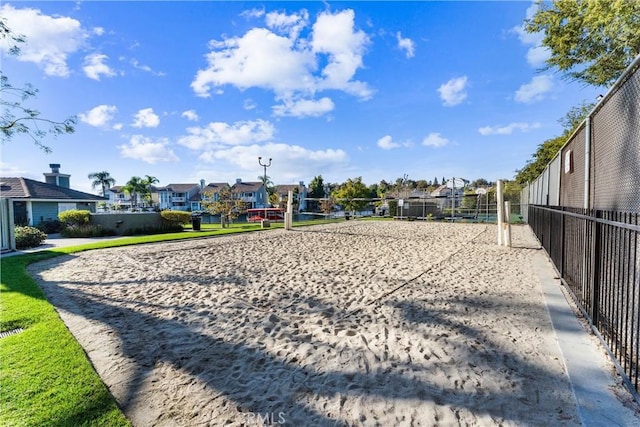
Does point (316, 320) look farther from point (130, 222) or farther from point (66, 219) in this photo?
point (66, 219)

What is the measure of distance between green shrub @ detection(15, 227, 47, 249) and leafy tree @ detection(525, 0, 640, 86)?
1983 cm

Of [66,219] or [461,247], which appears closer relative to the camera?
[461,247]

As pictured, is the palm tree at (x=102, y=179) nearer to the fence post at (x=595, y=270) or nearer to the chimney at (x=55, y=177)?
the chimney at (x=55, y=177)

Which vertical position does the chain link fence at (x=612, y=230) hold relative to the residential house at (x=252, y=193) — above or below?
below

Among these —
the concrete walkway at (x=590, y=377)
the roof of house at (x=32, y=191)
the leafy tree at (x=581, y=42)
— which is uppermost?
the leafy tree at (x=581, y=42)

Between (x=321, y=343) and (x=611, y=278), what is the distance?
9.15 ft

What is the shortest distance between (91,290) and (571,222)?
25.2 feet

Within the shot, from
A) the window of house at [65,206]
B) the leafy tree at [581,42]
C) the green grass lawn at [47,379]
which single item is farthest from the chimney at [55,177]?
the leafy tree at [581,42]

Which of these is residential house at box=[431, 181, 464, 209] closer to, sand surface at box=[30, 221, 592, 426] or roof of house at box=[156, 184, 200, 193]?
sand surface at box=[30, 221, 592, 426]

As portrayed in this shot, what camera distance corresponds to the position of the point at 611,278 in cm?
283

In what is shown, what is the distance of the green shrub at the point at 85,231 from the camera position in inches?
630

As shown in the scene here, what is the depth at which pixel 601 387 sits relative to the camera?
233 centimetres

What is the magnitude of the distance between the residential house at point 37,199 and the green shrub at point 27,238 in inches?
354

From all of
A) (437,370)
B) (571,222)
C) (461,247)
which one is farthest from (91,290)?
(461,247)
